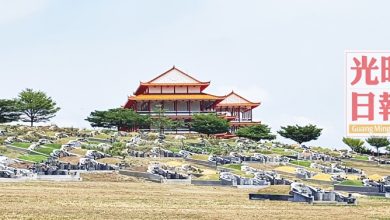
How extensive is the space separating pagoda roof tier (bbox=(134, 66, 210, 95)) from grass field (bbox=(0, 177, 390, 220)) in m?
52.4

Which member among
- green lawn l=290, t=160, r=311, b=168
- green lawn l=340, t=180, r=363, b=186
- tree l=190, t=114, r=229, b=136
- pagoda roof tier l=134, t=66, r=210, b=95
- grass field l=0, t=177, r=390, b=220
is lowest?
grass field l=0, t=177, r=390, b=220

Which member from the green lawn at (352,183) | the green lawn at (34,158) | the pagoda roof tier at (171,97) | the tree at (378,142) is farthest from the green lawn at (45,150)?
the tree at (378,142)

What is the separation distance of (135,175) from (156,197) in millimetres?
13014

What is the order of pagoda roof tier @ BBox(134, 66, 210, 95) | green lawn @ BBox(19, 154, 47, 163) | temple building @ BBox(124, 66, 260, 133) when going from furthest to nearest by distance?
pagoda roof tier @ BBox(134, 66, 210, 95) < temple building @ BBox(124, 66, 260, 133) < green lawn @ BBox(19, 154, 47, 163)

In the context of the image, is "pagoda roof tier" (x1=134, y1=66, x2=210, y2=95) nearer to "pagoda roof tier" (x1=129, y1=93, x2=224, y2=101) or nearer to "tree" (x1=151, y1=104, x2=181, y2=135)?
"pagoda roof tier" (x1=129, y1=93, x2=224, y2=101)

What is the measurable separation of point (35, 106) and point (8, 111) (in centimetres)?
278

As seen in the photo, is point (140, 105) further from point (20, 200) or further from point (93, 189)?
point (20, 200)

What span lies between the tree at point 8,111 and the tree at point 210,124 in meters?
19.0

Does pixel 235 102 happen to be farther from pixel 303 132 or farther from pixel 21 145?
pixel 21 145

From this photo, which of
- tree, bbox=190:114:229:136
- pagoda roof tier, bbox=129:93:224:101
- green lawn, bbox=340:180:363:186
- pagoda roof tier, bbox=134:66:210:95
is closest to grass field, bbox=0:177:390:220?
green lawn, bbox=340:180:363:186

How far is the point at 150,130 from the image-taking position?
8681cm

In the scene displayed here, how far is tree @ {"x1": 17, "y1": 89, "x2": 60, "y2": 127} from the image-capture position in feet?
261

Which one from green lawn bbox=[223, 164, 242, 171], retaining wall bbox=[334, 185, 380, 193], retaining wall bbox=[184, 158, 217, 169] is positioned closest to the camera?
retaining wall bbox=[334, 185, 380, 193]

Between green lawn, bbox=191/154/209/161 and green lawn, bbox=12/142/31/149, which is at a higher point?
green lawn, bbox=12/142/31/149
